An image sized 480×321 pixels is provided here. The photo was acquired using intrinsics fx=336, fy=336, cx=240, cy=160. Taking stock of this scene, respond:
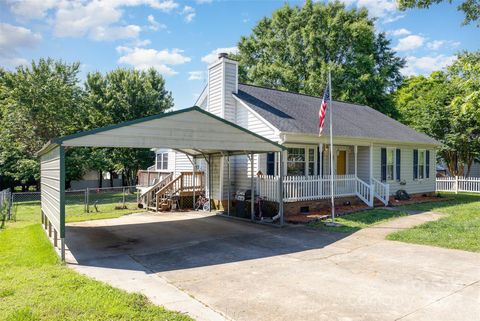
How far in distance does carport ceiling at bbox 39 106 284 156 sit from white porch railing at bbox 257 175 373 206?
2.72 m

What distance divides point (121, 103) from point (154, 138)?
897 inches

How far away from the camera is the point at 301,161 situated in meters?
14.9

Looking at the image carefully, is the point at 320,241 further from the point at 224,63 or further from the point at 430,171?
the point at 430,171

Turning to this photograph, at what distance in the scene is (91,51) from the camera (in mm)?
15281

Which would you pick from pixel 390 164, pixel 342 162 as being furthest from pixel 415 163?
pixel 342 162

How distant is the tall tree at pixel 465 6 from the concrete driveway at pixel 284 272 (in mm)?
8006

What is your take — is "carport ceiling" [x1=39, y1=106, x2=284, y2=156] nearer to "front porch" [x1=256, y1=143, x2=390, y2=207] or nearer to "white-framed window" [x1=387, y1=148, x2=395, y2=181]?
"front porch" [x1=256, y1=143, x2=390, y2=207]

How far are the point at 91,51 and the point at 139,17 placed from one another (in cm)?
392

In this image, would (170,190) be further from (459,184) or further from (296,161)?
(459,184)

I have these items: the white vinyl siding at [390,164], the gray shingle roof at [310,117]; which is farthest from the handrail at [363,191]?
the white vinyl siding at [390,164]

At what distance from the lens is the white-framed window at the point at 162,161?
20.5 meters

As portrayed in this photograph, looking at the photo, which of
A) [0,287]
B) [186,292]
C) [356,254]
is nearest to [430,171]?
[356,254]

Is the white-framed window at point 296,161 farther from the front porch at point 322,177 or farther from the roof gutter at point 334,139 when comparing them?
the roof gutter at point 334,139

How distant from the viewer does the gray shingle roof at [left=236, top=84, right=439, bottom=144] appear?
560 inches
